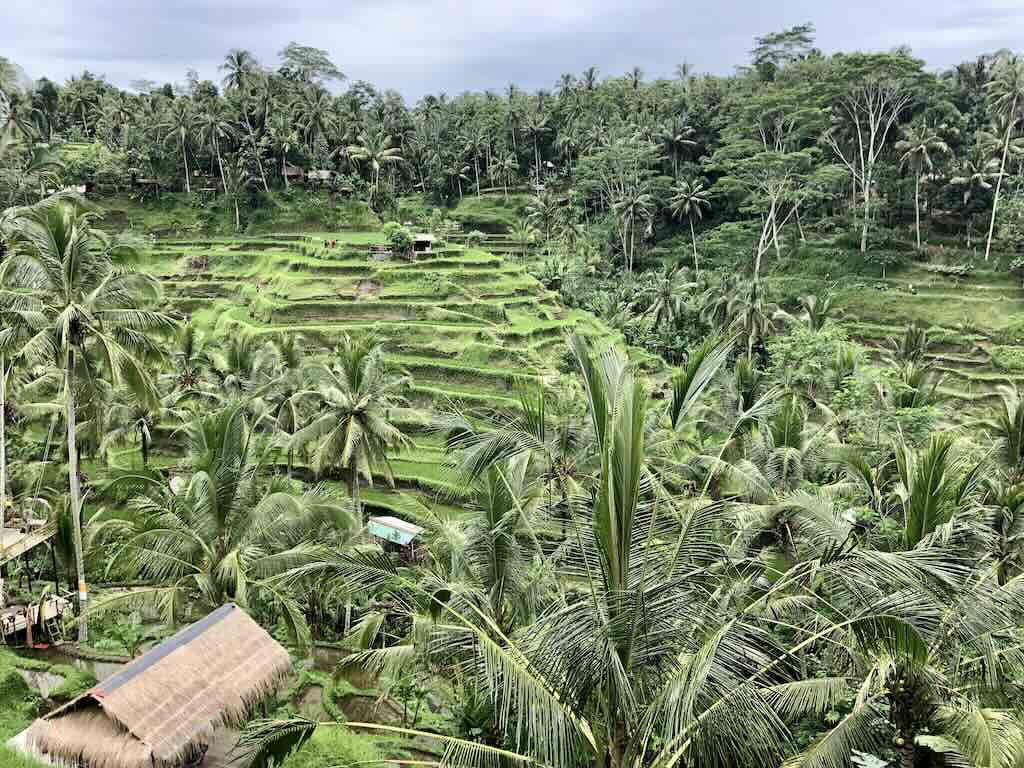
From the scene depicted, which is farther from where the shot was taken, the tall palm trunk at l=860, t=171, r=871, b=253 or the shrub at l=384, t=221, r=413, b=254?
the tall palm trunk at l=860, t=171, r=871, b=253

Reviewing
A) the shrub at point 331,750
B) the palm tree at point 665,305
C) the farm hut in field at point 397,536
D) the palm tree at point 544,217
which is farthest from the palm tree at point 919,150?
the shrub at point 331,750

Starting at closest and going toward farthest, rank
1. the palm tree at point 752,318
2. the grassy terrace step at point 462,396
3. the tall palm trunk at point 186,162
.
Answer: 1. the grassy terrace step at point 462,396
2. the palm tree at point 752,318
3. the tall palm trunk at point 186,162

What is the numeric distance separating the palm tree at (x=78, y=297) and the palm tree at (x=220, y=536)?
2136 mm

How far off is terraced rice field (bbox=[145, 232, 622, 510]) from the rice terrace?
0.92 feet

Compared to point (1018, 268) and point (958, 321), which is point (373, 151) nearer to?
point (958, 321)

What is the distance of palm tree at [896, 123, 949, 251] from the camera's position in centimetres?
4816

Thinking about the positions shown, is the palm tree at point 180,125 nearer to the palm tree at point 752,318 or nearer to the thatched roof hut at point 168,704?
the palm tree at point 752,318

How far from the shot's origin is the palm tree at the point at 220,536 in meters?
13.2

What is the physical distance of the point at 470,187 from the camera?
7288 cm

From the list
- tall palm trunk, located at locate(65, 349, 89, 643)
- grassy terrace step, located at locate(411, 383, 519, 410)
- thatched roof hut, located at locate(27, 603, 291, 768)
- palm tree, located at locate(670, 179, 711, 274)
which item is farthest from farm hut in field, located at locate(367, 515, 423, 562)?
palm tree, located at locate(670, 179, 711, 274)

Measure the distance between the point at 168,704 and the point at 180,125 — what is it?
57.0 meters

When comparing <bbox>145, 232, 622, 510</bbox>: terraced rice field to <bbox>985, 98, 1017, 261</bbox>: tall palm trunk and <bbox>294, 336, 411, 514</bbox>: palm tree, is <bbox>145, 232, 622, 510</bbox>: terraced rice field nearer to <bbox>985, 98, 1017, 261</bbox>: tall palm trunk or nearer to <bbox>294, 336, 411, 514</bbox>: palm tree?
<bbox>294, 336, 411, 514</bbox>: palm tree

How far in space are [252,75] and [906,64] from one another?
50.8 metres

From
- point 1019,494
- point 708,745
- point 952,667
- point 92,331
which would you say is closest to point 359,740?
point 708,745
